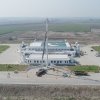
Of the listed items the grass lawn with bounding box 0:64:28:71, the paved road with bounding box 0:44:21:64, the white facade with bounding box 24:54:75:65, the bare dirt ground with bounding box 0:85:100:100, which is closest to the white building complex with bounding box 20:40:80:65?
the white facade with bounding box 24:54:75:65

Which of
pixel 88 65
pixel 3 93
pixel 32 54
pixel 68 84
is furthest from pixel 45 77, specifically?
pixel 32 54

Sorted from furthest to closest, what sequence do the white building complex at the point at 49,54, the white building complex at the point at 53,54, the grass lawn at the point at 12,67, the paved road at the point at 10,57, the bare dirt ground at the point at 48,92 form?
the paved road at the point at 10,57
the white building complex at the point at 53,54
the white building complex at the point at 49,54
the grass lawn at the point at 12,67
the bare dirt ground at the point at 48,92

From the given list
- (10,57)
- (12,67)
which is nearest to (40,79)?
(12,67)

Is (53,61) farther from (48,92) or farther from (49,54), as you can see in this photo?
A: (48,92)

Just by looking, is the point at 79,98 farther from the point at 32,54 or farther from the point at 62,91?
the point at 32,54

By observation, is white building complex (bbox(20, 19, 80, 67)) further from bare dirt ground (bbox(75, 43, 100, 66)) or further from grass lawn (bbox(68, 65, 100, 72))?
grass lawn (bbox(68, 65, 100, 72))

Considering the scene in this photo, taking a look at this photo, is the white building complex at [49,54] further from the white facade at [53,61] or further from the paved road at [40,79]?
the paved road at [40,79]

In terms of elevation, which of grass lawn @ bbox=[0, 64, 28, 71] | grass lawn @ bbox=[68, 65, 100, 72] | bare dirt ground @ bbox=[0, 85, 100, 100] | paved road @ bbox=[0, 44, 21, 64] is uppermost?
bare dirt ground @ bbox=[0, 85, 100, 100]

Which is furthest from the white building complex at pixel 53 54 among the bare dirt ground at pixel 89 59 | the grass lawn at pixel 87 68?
the grass lawn at pixel 87 68
